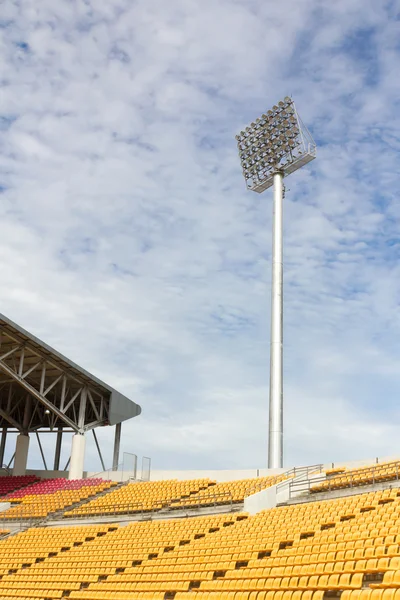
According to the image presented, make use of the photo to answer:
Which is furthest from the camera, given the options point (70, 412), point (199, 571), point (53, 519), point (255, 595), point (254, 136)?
point (70, 412)

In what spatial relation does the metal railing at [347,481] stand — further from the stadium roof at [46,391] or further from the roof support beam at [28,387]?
the roof support beam at [28,387]

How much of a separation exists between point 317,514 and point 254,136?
26164 millimetres

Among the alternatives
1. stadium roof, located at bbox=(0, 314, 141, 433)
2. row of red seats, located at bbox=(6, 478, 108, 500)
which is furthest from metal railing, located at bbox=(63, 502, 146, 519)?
stadium roof, located at bbox=(0, 314, 141, 433)

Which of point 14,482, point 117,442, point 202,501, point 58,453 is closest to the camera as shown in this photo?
point 202,501

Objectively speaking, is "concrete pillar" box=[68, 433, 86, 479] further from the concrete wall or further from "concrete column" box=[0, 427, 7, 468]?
"concrete column" box=[0, 427, 7, 468]

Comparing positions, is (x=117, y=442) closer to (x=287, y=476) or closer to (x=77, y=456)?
(x=77, y=456)

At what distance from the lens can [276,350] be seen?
32375 millimetres

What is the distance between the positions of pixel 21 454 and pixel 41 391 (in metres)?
9.15

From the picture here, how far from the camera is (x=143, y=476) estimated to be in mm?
35062

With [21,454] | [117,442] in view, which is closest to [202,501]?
[117,442]

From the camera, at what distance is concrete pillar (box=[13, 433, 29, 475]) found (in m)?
41.3

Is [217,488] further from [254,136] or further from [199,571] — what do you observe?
[254,136]

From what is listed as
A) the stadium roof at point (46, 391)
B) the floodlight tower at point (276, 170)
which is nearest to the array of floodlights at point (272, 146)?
the floodlight tower at point (276, 170)

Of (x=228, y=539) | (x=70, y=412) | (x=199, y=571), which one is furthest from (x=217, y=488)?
(x=70, y=412)
